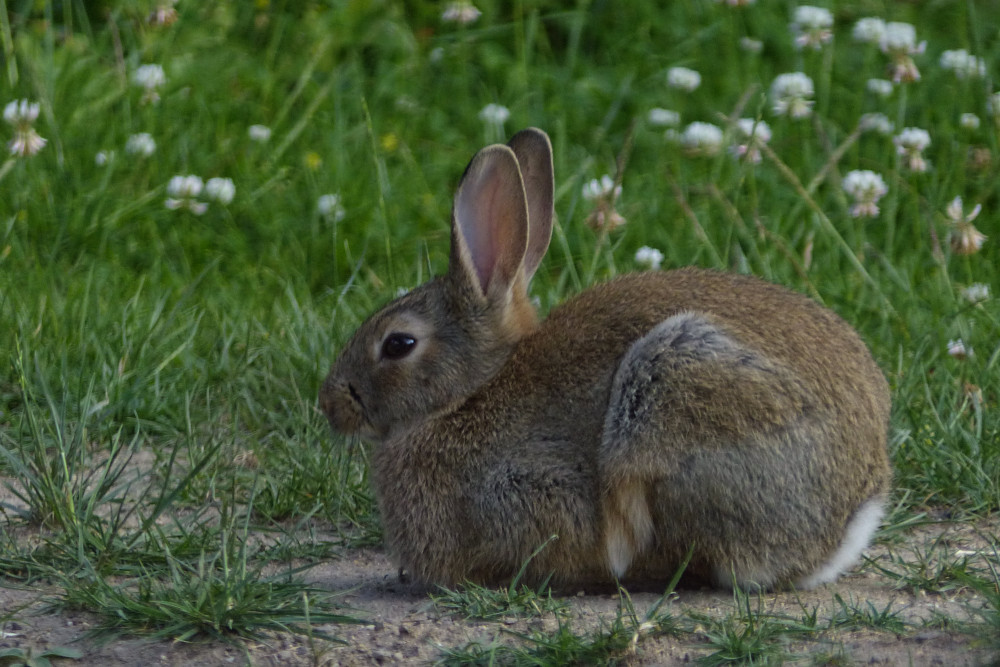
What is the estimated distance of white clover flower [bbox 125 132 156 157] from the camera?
6883mm

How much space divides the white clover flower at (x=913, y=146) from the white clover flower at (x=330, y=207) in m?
2.43

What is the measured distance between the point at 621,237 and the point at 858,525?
2518 millimetres

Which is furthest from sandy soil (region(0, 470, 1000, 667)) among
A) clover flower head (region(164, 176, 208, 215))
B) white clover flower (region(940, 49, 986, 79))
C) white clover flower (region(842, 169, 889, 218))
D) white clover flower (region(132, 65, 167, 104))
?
white clover flower (region(940, 49, 986, 79))

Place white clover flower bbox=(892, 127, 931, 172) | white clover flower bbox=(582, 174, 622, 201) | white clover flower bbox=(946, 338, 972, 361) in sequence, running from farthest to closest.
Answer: white clover flower bbox=(892, 127, 931, 172), white clover flower bbox=(582, 174, 622, 201), white clover flower bbox=(946, 338, 972, 361)

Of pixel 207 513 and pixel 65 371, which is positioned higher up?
pixel 65 371

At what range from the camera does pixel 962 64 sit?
733 centimetres

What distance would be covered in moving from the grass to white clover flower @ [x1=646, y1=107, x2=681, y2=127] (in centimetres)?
11

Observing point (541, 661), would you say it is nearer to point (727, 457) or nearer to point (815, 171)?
point (727, 457)

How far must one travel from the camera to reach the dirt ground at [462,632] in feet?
11.7

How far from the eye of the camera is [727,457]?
3.90 metres

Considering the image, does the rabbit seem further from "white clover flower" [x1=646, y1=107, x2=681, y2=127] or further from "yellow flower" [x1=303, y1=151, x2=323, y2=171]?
"white clover flower" [x1=646, y1=107, x2=681, y2=127]

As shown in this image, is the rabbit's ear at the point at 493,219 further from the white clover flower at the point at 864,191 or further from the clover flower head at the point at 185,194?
the clover flower head at the point at 185,194

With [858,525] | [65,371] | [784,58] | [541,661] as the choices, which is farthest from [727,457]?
[784,58]

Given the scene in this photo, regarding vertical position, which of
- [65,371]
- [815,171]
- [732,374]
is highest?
[732,374]
